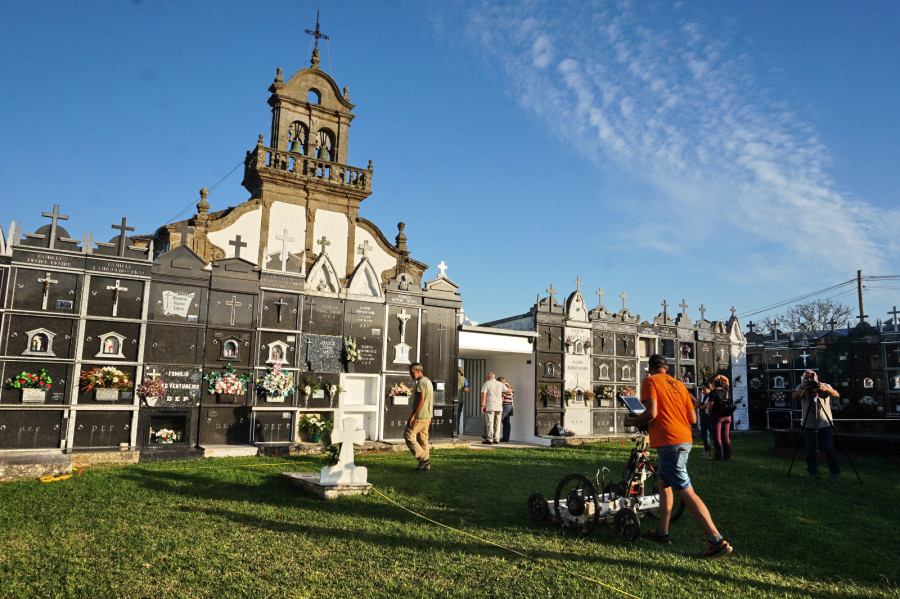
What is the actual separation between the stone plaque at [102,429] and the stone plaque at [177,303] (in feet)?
6.70

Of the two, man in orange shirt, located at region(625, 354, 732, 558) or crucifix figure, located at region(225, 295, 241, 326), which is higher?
crucifix figure, located at region(225, 295, 241, 326)

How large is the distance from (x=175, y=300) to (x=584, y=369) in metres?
12.1

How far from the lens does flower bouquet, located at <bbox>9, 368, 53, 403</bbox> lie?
10727 millimetres

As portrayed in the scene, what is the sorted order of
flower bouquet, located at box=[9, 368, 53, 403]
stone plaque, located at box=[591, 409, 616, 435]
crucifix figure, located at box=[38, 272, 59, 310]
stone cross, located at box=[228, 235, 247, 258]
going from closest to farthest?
flower bouquet, located at box=[9, 368, 53, 403] → crucifix figure, located at box=[38, 272, 59, 310] → stone cross, located at box=[228, 235, 247, 258] → stone plaque, located at box=[591, 409, 616, 435]

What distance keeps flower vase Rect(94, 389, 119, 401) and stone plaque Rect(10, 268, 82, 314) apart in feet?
5.29

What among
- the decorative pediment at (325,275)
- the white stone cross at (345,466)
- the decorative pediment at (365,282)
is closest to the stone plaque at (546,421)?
the decorative pediment at (365,282)

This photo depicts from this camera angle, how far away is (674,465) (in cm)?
597

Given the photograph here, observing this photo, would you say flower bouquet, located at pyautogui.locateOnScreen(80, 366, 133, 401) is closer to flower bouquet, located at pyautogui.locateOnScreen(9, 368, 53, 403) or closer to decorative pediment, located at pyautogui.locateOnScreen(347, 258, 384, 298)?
flower bouquet, located at pyautogui.locateOnScreen(9, 368, 53, 403)

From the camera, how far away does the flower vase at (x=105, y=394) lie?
11.3 meters

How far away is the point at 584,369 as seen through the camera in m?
18.9

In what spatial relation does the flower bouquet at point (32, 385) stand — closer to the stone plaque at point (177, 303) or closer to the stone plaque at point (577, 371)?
the stone plaque at point (177, 303)

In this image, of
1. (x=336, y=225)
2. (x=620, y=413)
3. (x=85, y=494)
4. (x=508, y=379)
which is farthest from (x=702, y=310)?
(x=85, y=494)

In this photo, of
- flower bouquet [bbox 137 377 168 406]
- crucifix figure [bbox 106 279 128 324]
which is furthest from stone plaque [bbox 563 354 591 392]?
crucifix figure [bbox 106 279 128 324]

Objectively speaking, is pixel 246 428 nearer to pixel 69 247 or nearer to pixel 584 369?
pixel 69 247
